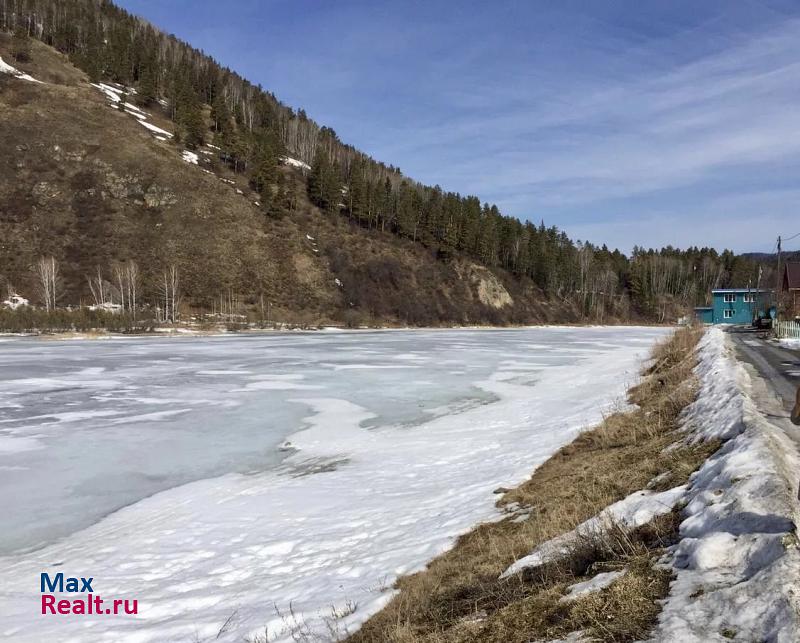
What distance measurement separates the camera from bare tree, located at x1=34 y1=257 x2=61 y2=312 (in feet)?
170

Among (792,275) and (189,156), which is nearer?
(792,275)

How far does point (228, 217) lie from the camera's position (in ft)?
232

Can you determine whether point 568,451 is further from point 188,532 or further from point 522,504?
point 188,532

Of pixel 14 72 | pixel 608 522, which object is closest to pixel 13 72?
pixel 14 72

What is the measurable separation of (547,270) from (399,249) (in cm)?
3640

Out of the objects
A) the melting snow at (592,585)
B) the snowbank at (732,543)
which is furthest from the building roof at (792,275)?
the melting snow at (592,585)

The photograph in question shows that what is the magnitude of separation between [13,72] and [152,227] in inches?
1356

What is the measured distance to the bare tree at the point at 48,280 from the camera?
51.9 metres

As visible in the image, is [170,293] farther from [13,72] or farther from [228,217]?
[13,72]

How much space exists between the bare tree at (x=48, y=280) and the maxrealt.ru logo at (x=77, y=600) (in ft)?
176

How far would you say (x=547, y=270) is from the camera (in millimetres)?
106750

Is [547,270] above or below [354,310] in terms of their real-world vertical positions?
above

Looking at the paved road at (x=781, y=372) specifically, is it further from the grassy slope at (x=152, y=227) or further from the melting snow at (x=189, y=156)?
the melting snow at (x=189, y=156)

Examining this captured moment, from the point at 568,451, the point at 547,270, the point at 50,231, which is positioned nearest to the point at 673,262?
the point at 547,270
